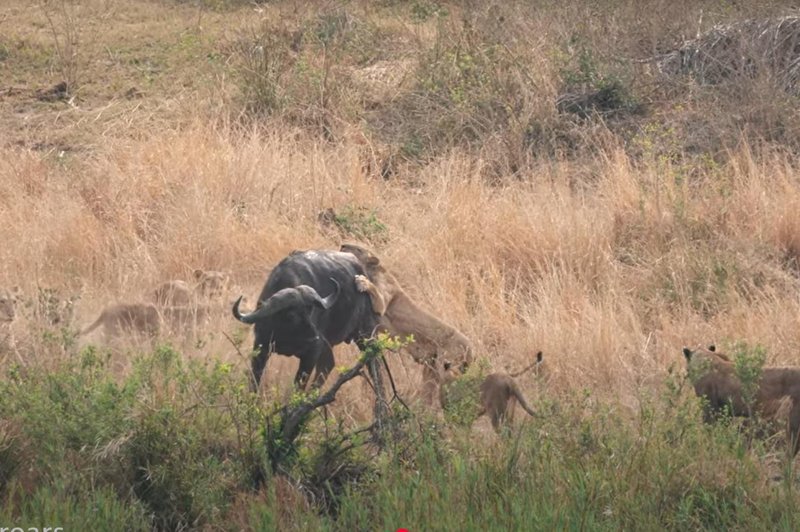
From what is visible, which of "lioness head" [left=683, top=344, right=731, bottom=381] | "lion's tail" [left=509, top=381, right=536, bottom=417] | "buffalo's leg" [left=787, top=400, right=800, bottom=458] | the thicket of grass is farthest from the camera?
"lion's tail" [left=509, top=381, right=536, bottom=417]

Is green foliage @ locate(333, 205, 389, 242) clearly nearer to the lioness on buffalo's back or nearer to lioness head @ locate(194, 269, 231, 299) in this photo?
lioness head @ locate(194, 269, 231, 299)

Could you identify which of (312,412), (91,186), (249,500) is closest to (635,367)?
(312,412)

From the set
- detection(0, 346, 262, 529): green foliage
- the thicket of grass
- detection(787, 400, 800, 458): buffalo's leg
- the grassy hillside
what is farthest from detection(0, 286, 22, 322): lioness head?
detection(787, 400, 800, 458): buffalo's leg

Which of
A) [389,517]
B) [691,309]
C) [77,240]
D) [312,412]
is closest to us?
[389,517]

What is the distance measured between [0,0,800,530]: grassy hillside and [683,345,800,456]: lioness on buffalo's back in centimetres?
18

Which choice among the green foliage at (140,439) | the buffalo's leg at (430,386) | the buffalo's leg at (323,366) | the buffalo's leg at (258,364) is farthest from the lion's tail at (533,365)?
the green foliage at (140,439)

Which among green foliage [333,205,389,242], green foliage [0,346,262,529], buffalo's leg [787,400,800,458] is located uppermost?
buffalo's leg [787,400,800,458]

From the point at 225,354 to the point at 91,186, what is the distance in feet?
12.2

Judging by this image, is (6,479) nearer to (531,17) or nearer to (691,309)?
(691,309)

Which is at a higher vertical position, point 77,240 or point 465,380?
point 465,380

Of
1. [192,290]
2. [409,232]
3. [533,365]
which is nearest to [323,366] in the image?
[533,365]

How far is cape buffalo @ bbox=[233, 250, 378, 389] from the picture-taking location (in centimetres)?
735

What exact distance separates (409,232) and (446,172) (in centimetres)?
134

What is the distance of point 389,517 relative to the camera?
250 inches
